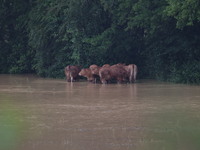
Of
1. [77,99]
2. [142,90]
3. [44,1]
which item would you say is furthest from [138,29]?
[77,99]

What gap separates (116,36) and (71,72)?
8.66 feet

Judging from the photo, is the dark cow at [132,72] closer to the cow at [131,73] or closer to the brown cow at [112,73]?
the cow at [131,73]

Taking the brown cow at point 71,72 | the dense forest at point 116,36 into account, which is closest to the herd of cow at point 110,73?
the brown cow at point 71,72

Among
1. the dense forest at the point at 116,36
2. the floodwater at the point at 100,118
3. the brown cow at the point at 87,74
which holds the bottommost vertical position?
the floodwater at the point at 100,118

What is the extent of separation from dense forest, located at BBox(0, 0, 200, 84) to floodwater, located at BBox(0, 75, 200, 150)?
3.36m

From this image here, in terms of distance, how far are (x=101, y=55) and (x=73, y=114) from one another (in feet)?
38.7

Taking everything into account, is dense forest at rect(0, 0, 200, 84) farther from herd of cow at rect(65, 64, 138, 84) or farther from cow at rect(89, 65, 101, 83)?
herd of cow at rect(65, 64, 138, 84)

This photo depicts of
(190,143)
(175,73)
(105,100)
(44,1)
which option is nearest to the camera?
(190,143)

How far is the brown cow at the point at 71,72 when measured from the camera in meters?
23.6

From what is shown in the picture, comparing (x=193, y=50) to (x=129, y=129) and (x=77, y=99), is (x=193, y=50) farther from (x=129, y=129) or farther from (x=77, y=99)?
(x=129, y=129)

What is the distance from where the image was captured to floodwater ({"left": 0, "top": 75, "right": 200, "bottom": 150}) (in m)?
9.57

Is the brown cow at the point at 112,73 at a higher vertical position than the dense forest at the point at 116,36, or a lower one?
lower

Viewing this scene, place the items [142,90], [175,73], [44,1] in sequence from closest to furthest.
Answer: [142,90], [175,73], [44,1]

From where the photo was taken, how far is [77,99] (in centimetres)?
1634
